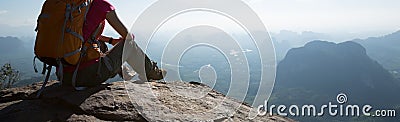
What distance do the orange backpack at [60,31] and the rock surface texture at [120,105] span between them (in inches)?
30.1

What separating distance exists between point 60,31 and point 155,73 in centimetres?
266

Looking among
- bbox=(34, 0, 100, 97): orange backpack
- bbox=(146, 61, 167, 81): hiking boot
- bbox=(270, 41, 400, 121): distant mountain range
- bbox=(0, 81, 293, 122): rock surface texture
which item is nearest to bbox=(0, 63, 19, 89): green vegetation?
bbox=(0, 81, 293, 122): rock surface texture

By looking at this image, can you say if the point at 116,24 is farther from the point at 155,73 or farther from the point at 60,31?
the point at 155,73

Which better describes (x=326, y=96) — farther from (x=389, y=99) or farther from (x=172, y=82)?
(x=172, y=82)

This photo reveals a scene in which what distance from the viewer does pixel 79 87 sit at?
5.65 meters

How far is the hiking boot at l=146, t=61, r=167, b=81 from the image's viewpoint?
265 inches

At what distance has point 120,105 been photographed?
521 cm

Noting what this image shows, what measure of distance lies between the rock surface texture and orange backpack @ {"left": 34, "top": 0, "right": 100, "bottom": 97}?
764mm

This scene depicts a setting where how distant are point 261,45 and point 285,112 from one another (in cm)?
414

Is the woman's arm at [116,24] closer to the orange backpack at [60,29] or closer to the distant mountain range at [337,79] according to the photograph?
the orange backpack at [60,29]

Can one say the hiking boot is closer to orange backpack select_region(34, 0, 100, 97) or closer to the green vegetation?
orange backpack select_region(34, 0, 100, 97)

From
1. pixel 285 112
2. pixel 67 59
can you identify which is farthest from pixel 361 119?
pixel 67 59

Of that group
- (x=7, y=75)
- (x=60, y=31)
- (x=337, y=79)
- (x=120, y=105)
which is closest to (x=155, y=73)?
(x=120, y=105)

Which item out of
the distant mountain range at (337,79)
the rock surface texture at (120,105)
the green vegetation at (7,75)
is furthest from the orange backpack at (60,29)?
the distant mountain range at (337,79)
